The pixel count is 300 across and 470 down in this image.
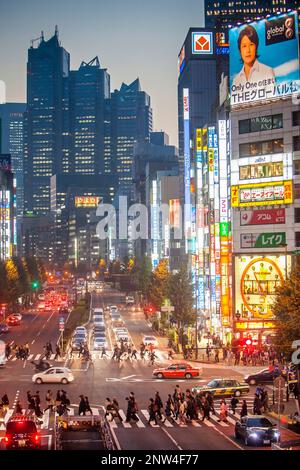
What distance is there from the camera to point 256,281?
76750 mm

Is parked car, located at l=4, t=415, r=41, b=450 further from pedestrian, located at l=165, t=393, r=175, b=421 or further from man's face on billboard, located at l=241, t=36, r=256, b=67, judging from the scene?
man's face on billboard, located at l=241, t=36, r=256, b=67

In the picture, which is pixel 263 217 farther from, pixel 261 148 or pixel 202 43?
pixel 202 43

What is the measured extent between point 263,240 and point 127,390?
3012 centimetres

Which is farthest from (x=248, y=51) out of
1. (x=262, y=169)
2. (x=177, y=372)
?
(x=177, y=372)

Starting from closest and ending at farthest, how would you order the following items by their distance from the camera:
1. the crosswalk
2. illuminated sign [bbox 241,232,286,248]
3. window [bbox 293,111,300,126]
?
the crosswalk → window [bbox 293,111,300,126] → illuminated sign [bbox 241,232,286,248]

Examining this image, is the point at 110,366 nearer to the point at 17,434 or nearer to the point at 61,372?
the point at 61,372

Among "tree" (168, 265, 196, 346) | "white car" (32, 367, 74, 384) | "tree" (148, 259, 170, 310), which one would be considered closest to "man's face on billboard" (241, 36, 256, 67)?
"tree" (168, 265, 196, 346)

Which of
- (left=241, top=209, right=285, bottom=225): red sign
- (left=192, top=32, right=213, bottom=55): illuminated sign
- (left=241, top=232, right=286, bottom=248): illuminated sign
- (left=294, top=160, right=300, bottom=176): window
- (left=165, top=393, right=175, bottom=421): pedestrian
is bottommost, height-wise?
(left=165, top=393, right=175, bottom=421): pedestrian

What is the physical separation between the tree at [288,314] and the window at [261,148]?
25475mm

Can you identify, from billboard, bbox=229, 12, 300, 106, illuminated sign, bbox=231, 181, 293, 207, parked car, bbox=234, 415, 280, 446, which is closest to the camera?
parked car, bbox=234, 415, 280, 446

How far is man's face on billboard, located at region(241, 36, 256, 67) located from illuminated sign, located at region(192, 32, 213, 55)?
70676mm

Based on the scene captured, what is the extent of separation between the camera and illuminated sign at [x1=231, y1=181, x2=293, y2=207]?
245 feet

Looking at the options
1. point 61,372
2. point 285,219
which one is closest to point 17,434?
point 61,372

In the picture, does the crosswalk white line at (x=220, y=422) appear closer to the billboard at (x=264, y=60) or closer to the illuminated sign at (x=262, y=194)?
the illuminated sign at (x=262, y=194)
